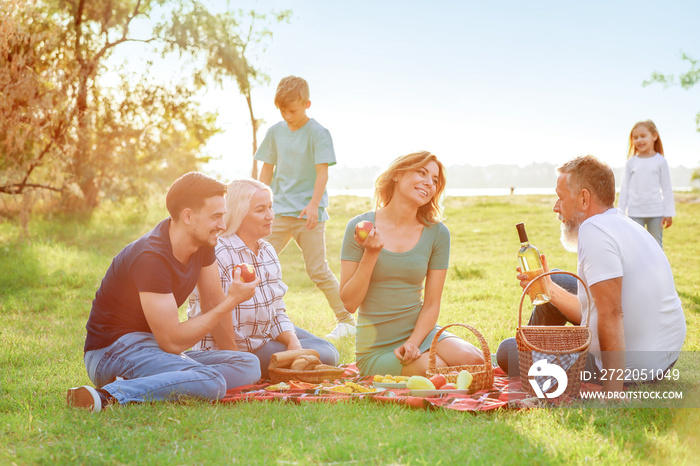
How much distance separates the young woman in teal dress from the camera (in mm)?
4695

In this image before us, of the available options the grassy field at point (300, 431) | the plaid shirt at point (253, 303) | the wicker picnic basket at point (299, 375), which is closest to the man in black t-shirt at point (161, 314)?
the grassy field at point (300, 431)

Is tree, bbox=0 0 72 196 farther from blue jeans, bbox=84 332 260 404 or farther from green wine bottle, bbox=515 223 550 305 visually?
green wine bottle, bbox=515 223 550 305

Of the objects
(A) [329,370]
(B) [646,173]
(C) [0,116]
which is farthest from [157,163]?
(A) [329,370]

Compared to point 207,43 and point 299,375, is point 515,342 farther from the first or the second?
point 207,43

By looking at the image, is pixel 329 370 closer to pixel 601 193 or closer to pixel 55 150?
pixel 601 193

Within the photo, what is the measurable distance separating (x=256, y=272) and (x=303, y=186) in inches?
87.0

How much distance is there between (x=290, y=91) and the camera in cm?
649

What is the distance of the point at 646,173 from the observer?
844 centimetres

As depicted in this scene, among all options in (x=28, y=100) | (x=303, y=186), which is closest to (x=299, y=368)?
(x=303, y=186)

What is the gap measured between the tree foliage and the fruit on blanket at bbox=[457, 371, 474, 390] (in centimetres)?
884

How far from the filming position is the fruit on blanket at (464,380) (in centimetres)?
423

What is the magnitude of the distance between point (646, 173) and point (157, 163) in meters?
13.5

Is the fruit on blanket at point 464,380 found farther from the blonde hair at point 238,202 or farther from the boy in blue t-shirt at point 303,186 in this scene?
the boy in blue t-shirt at point 303,186

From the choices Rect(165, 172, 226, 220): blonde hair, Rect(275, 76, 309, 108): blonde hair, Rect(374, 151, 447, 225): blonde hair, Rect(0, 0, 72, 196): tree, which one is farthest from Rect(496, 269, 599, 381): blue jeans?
Rect(0, 0, 72, 196): tree
